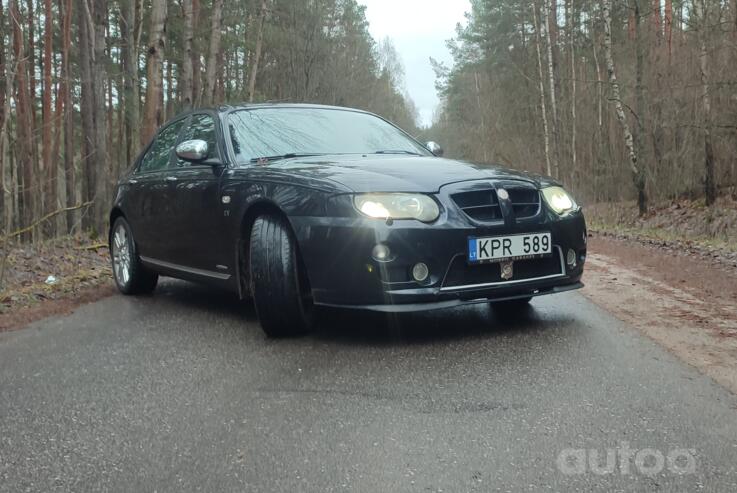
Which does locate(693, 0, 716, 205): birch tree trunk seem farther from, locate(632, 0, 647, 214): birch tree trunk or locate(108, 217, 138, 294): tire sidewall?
locate(108, 217, 138, 294): tire sidewall

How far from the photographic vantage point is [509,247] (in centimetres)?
415

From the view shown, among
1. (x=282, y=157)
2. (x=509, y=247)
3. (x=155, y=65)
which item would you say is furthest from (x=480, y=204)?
(x=155, y=65)

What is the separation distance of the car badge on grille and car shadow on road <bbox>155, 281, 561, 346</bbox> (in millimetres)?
383

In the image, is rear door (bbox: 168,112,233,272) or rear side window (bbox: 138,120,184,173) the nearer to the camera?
rear door (bbox: 168,112,233,272)

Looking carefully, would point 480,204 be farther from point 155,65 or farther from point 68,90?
point 68,90

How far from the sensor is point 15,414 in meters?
3.17

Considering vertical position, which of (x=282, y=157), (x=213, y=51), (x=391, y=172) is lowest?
(x=391, y=172)

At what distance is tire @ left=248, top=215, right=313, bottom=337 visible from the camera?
420 centimetres

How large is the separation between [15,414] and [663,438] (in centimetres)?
270

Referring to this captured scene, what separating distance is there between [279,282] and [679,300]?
342cm

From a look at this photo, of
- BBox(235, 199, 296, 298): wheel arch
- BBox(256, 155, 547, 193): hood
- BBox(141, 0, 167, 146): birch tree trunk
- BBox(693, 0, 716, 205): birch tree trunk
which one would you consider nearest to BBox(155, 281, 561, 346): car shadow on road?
BBox(235, 199, 296, 298): wheel arch

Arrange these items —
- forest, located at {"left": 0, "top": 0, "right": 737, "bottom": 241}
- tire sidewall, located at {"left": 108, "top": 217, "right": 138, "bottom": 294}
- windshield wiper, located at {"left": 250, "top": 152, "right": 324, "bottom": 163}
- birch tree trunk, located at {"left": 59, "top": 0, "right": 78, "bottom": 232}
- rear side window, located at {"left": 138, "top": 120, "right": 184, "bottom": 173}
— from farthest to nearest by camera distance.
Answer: birch tree trunk, located at {"left": 59, "top": 0, "right": 78, "bottom": 232}
forest, located at {"left": 0, "top": 0, "right": 737, "bottom": 241}
tire sidewall, located at {"left": 108, "top": 217, "right": 138, "bottom": 294}
rear side window, located at {"left": 138, "top": 120, "right": 184, "bottom": 173}
windshield wiper, located at {"left": 250, "top": 152, "right": 324, "bottom": 163}

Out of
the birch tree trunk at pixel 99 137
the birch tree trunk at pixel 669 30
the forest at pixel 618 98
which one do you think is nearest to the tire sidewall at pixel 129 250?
the birch tree trunk at pixel 99 137

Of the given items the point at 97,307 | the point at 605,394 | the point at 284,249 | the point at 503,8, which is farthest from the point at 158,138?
the point at 503,8
